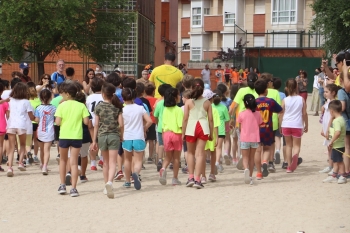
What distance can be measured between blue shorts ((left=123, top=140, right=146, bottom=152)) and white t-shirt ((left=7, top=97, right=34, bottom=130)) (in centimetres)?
268

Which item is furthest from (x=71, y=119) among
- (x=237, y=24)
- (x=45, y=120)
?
(x=237, y=24)

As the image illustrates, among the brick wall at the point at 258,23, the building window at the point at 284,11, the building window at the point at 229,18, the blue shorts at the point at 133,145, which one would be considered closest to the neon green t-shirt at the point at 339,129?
the blue shorts at the point at 133,145

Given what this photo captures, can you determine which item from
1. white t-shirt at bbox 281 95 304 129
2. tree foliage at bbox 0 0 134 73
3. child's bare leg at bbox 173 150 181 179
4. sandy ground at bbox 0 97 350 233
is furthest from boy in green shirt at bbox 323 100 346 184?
tree foliage at bbox 0 0 134 73

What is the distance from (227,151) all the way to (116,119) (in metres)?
4.75

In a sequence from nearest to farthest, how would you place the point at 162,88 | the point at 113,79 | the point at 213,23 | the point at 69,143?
the point at 69,143 < the point at 113,79 < the point at 162,88 < the point at 213,23

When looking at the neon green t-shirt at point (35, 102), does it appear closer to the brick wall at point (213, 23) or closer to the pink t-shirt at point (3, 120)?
the pink t-shirt at point (3, 120)

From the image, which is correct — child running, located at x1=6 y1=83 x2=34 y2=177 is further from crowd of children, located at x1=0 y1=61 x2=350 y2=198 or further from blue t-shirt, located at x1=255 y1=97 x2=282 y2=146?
blue t-shirt, located at x1=255 y1=97 x2=282 y2=146

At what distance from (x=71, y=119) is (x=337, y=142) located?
438cm

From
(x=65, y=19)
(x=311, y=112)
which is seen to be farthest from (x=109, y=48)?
(x=311, y=112)

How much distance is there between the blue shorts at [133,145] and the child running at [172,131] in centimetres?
46

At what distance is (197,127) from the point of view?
12211mm

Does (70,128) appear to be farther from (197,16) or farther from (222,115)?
(197,16)

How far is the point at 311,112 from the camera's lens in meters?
33.1

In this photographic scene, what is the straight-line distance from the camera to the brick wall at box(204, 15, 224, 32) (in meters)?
71.1
